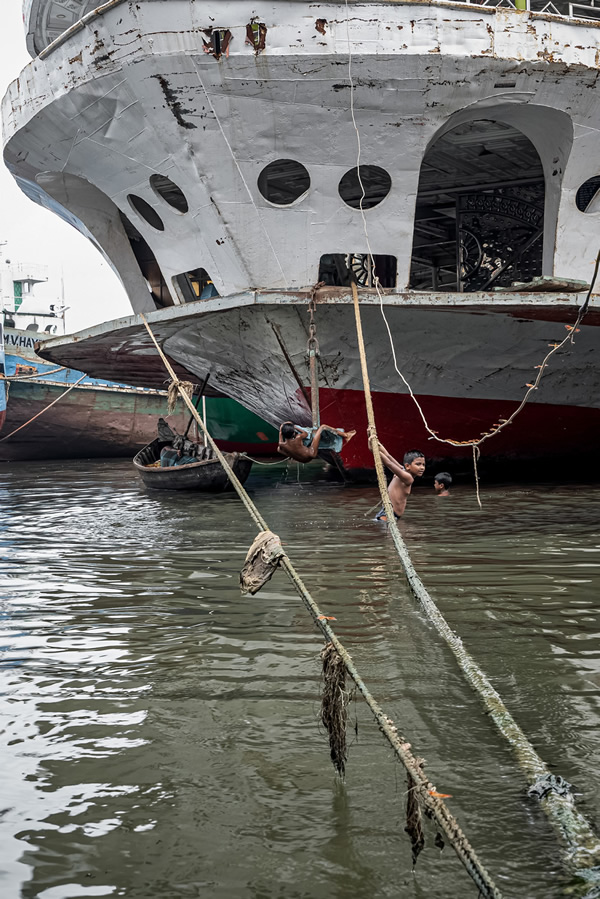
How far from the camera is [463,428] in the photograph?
11.3 meters

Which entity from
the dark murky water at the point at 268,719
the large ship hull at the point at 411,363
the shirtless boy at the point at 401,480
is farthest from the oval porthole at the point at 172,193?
the dark murky water at the point at 268,719

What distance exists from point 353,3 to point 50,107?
12.5 ft

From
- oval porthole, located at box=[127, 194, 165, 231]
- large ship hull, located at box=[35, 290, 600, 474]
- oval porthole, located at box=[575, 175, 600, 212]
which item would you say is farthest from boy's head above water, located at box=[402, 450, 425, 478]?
oval porthole, located at box=[127, 194, 165, 231]

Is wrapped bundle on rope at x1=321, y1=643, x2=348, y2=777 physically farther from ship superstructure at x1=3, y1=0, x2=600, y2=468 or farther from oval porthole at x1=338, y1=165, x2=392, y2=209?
oval porthole at x1=338, y1=165, x2=392, y2=209

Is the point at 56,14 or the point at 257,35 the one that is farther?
the point at 56,14

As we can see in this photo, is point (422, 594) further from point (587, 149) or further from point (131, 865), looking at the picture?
point (587, 149)

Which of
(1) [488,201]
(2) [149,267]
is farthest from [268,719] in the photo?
(2) [149,267]

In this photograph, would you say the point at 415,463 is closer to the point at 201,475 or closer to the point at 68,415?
the point at 201,475

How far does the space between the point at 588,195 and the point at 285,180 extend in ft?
14.5

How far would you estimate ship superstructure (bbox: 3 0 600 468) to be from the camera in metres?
8.96

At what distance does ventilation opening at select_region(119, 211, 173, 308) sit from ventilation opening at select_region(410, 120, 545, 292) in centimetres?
428

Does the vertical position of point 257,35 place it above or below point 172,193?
above

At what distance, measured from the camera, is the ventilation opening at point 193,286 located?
11.6 meters

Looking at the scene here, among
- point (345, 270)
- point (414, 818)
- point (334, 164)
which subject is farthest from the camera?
point (345, 270)
